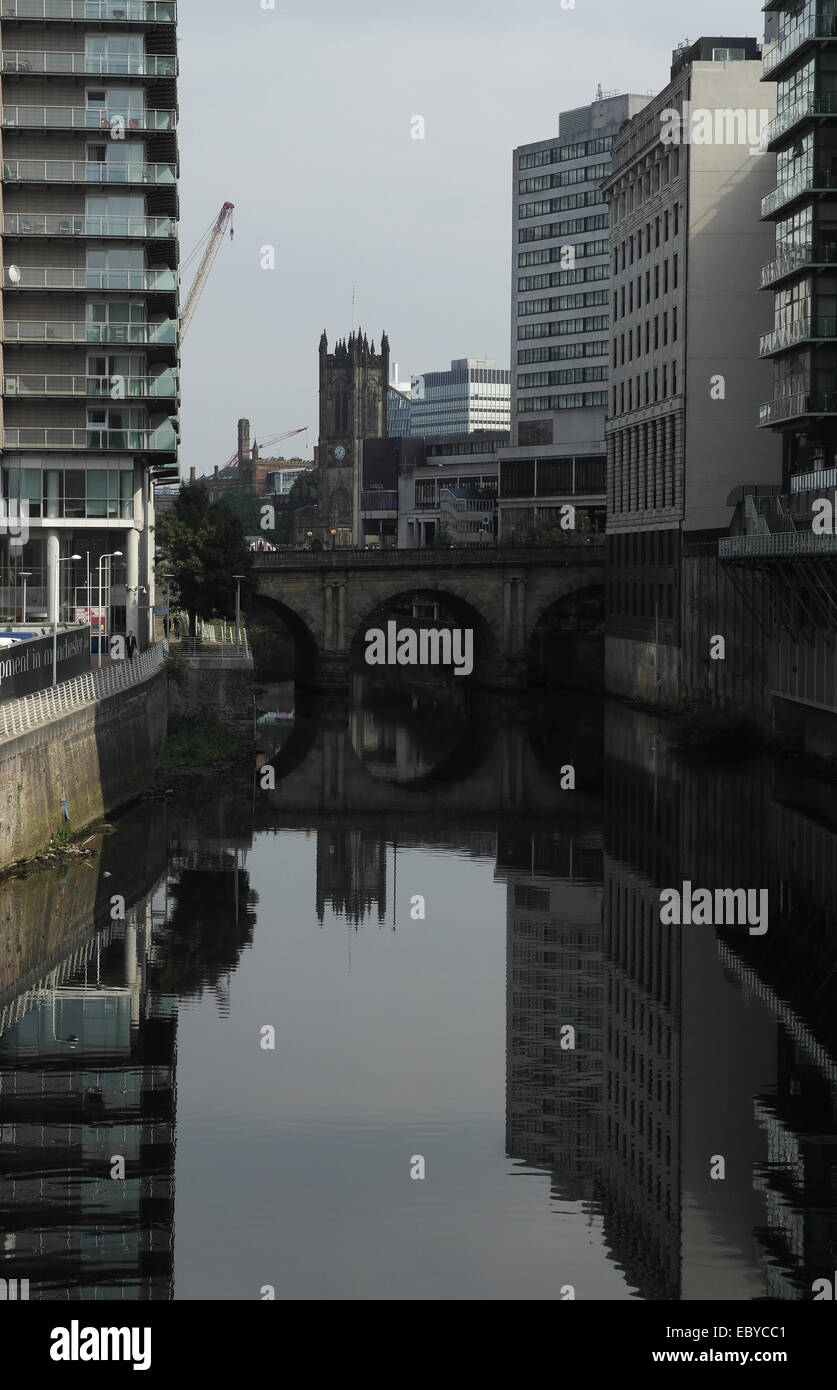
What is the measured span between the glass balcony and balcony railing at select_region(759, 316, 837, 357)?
932 inches

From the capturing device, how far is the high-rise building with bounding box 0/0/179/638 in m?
72.6

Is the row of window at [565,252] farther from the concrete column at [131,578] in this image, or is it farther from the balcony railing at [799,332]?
the concrete column at [131,578]

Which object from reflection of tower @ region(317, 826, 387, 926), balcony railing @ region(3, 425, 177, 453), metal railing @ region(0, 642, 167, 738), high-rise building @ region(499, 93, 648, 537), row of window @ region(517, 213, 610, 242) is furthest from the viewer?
row of window @ region(517, 213, 610, 242)

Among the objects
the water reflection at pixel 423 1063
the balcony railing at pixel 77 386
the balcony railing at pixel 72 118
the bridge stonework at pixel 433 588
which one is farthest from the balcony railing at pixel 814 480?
the bridge stonework at pixel 433 588

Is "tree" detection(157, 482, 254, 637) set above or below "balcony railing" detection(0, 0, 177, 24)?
below

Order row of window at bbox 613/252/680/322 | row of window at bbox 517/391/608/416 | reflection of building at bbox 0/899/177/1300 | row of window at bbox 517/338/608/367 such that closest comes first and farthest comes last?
1. reflection of building at bbox 0/899/177/1300
2. row of window at bbox 613/252/680/322
3. row of window at bbox 517/391/608/416
4. row of window at bbox 517/338/608/367

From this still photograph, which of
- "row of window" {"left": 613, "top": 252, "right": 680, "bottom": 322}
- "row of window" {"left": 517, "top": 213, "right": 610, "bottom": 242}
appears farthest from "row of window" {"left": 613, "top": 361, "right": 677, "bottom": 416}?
"row of window" {"left": 517, "top": 213, "right": 610, "bottom": 242}

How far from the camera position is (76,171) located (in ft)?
240

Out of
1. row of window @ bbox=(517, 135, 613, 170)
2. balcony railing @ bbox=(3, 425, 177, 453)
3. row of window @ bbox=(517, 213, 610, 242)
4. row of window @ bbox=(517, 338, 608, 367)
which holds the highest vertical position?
row of window @ bbox=(517, 135, 613, 170)

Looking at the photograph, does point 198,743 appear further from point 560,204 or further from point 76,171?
point 560,204

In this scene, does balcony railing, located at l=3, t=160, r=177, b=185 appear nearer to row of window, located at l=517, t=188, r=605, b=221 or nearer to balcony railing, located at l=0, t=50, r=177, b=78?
balcony railing, located at l=0, t=50, r=177, b=78

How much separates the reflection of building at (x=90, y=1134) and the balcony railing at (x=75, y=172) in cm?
4244

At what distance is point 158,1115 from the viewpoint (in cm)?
2905
